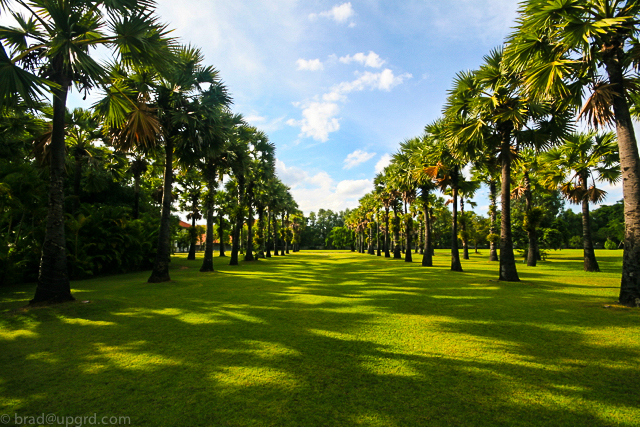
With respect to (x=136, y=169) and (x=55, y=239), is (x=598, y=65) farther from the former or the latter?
(x=136, y=169)

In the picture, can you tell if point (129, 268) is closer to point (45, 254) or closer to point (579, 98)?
point (45, 254)

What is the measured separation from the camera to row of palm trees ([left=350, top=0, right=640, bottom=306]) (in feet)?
22.6

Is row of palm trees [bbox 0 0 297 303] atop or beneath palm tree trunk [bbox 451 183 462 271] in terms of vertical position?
atop

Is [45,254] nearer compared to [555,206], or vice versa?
[45,254]

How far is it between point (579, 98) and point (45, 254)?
591 inches

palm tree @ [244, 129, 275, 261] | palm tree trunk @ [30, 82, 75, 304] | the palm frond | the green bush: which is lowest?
the green bush

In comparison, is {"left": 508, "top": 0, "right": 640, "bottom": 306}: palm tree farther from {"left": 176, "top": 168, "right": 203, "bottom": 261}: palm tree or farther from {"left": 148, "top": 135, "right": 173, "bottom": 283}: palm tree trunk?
{"left": 176, "top": 168, "right": 203, "bottom": 261}: palm tree

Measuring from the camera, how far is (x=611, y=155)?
50.1 feet

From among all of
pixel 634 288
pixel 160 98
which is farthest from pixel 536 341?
pixel 160 98

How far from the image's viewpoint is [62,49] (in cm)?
598

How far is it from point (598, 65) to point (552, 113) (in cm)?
344

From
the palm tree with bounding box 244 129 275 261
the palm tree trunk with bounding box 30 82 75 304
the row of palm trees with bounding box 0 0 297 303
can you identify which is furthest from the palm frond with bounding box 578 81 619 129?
the palm tree with bounding box 244 129 275 261

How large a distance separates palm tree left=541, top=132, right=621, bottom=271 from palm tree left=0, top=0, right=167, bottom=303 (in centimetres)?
1995

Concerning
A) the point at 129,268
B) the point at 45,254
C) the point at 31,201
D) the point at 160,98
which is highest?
the point at 160,98
